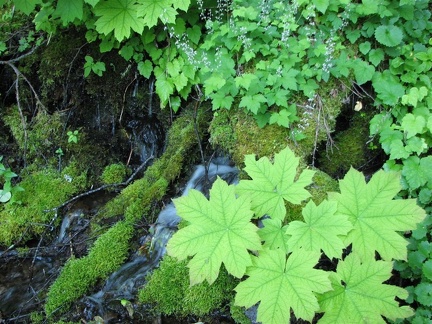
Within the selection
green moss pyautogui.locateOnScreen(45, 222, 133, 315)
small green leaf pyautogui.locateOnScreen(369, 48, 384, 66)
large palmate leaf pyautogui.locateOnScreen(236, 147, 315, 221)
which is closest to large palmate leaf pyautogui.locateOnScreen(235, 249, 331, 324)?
large palmate leaf pyautogui.locateOnScreen(236, 147, 315, 221)

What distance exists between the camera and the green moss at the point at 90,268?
3016 mm

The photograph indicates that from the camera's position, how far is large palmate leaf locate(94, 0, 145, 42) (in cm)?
322

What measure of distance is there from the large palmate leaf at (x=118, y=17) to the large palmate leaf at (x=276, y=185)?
184 cm

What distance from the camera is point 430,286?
88.7 inches

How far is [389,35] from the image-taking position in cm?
304

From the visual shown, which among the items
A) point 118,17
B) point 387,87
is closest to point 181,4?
point 118,17

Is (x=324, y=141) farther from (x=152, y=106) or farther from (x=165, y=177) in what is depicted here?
(x=152, y=106)

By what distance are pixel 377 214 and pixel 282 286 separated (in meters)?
0.69

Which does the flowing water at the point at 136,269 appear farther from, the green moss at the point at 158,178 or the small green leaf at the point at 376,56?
the small green leaf at the point at 376,56

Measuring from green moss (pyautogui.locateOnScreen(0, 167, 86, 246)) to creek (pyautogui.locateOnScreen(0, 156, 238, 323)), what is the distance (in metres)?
0.18

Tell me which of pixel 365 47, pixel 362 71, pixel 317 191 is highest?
pixel 365 47

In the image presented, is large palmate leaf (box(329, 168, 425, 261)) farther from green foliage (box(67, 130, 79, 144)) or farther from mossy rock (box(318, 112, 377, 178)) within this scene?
green foliage (box(67, 130, 79, 144))

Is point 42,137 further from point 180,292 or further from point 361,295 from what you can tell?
point 361,295

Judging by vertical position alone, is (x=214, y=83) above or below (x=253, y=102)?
above
